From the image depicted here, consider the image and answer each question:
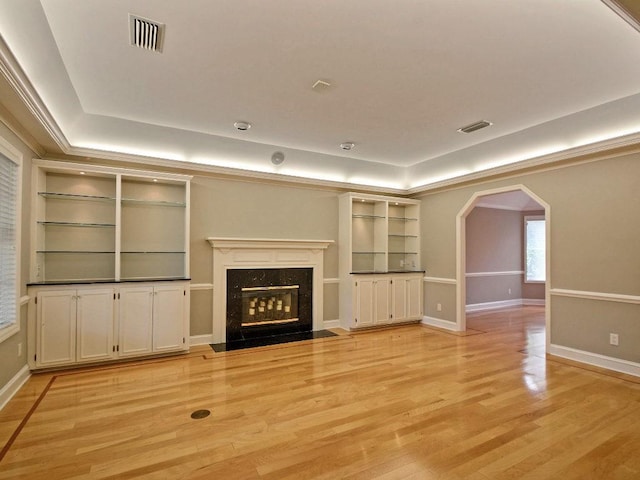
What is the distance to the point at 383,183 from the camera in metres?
6.51

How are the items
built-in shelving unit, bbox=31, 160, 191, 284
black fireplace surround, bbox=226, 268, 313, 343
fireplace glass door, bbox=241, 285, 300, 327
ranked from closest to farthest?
built-in shelving unit, bbox=31, 160, 191, 284
black fireplace surround, bbox=226, 268, 313, 343
fireplace glass door, bbox=241, 285, 300, 327

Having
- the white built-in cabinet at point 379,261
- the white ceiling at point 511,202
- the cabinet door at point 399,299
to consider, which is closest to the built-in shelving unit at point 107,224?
the white built-in cabinet at point 379,261

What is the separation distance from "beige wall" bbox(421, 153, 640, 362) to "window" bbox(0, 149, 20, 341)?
6.11 m

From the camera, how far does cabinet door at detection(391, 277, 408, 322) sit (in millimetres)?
6207

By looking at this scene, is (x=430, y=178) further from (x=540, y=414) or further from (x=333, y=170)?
(x=540, y=414)

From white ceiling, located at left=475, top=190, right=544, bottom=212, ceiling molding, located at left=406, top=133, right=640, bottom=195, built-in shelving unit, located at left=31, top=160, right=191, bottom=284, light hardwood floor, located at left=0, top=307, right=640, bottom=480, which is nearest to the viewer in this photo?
light hardwood floor, located at left=0, top=307, right=640, bottom=480

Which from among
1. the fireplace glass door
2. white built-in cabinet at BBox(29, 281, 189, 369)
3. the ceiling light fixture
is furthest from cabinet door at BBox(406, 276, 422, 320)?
white built-in cabinet at BBox(29, 281, 189, 369)

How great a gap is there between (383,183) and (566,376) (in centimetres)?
404

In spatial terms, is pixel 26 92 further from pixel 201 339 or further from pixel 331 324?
pixel 331 324

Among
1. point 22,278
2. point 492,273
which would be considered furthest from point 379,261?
point 22,278

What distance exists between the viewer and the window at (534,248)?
875 cm

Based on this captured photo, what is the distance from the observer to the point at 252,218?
5.41 meters

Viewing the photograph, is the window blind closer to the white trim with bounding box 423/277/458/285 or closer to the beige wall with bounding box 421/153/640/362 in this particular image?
the white trim with bounding box 423/277/458/285

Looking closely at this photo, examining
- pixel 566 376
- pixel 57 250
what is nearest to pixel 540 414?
pixel 566 376
